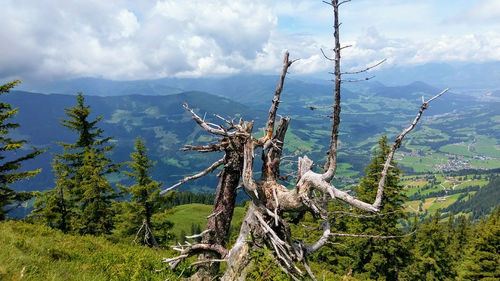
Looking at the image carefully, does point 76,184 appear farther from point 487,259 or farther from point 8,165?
point 487,259

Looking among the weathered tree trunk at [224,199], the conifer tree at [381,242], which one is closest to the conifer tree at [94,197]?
the weathered tree trunk at [224,199]

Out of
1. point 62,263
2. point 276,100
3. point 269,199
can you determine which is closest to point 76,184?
point 62,263

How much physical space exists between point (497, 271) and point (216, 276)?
30838 mm

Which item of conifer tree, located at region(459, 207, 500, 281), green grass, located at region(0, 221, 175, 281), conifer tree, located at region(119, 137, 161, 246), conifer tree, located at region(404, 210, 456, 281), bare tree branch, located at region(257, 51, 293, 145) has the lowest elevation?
A: conifer tree, located at region(404, 210, 456, 281)

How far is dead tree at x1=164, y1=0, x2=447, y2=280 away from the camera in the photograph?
5.20 metres

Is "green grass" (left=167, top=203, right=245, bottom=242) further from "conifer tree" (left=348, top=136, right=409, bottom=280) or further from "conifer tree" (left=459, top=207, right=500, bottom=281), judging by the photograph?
"conifer tree" (left=459, top=207, right=500, bottom=281)

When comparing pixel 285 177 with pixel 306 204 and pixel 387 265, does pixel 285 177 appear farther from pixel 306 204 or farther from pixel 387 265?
pixel 387 265

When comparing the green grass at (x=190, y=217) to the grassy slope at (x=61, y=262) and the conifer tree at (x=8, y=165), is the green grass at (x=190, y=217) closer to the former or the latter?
the conifer tree at (x=8, y=165)

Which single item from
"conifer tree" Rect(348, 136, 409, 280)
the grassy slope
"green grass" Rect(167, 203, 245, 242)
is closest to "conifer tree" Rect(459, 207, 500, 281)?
"conifer tree" Rect(348, 136, 409, 280)

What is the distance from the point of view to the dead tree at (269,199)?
5.20m

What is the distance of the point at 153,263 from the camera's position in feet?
25.9

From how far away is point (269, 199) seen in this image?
656 centimetres

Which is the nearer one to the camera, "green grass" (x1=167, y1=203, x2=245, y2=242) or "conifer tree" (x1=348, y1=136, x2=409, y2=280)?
"conifer tree" (x1=348, y1=136, x2=409, y2=280)

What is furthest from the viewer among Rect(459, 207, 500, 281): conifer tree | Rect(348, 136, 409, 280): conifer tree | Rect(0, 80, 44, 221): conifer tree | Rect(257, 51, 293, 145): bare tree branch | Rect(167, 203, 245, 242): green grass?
Rect(167, 203, 245, 242): green grass
